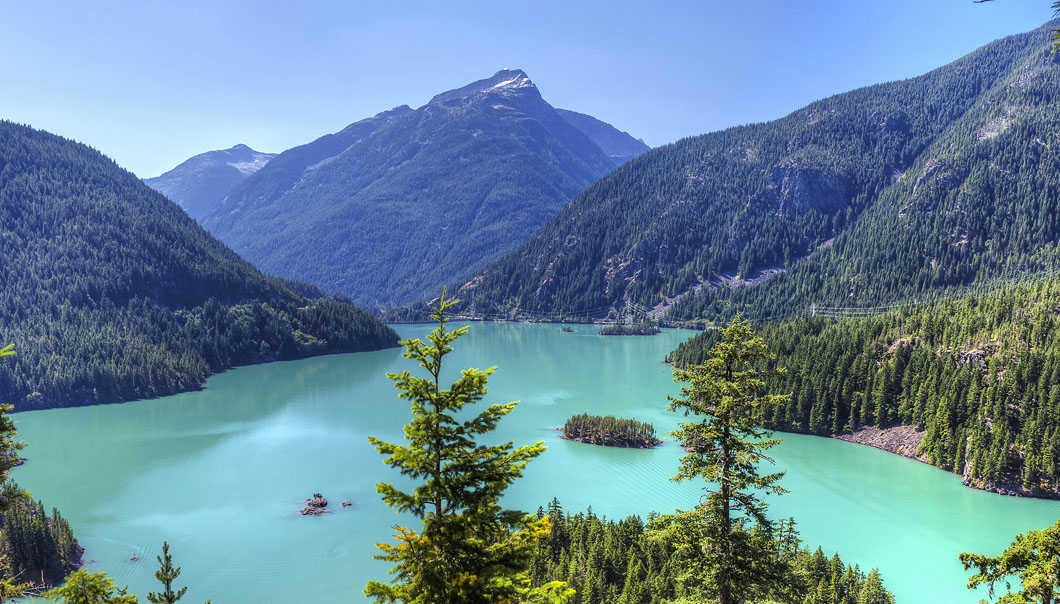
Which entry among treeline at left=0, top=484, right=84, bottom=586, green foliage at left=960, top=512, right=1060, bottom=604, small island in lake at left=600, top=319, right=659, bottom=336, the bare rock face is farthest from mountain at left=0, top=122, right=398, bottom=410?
green foliage at left=960, top=512, right=1060, bottom=604

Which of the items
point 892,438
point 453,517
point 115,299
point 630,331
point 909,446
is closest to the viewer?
point 453,517

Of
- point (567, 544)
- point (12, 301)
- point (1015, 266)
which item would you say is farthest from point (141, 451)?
point (1015, 266)

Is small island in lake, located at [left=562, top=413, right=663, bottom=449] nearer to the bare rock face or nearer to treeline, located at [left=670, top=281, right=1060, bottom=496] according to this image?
treeline, located at [left=670, top=281, right=1060, bottom=496]

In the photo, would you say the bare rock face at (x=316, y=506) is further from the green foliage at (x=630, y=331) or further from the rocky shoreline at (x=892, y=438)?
the green foliage at (x=630, y=331)

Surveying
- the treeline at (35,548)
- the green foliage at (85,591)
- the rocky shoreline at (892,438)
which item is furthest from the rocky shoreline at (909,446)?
the treeline at (35,548)

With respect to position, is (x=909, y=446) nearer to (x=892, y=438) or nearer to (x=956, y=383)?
(x=892, y=438)

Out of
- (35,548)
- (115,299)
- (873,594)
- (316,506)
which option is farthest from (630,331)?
(35,548)
